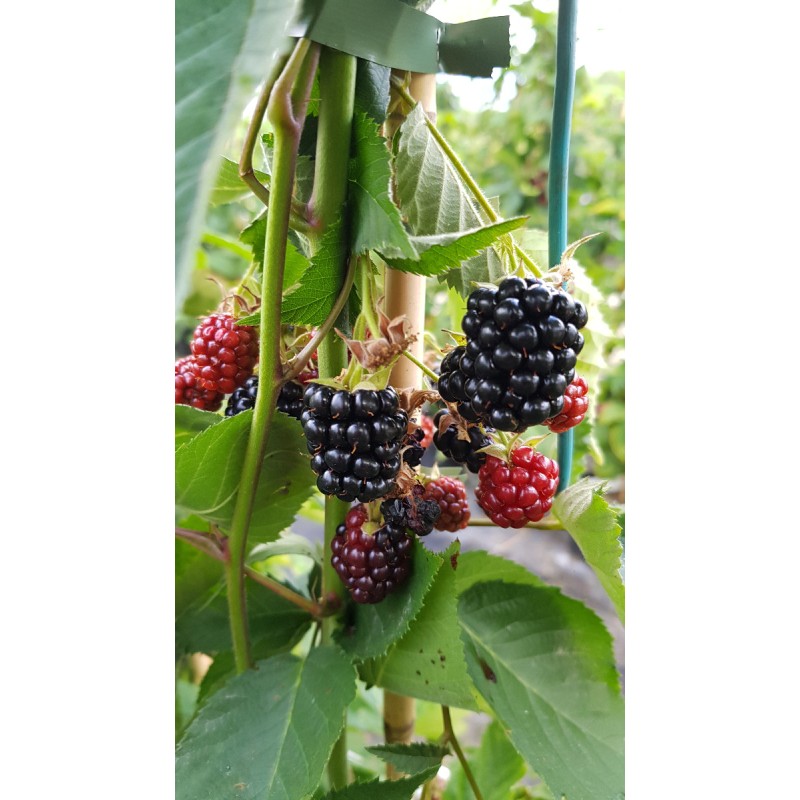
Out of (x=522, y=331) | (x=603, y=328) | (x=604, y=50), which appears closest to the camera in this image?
(x=522, y=331)

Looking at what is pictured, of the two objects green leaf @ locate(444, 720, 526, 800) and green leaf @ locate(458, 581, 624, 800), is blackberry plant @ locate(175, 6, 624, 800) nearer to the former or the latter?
green leaf @ locate(458, 581, 624, 800)

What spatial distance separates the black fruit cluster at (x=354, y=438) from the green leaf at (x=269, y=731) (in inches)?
5.4

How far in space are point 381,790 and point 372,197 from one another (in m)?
0.34

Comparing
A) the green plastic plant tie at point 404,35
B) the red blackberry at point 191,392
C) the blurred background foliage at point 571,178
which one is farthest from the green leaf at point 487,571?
the blurred background foliage at point 571,178

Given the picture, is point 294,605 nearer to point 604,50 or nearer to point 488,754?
point 488,754

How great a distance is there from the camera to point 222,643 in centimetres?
52

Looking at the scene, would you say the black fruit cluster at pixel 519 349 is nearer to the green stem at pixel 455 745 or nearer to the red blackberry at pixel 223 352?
the red blackberry at pixel 223 352

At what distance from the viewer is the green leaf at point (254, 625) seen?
513 millimetres

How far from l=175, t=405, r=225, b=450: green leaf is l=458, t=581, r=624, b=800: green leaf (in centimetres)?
23

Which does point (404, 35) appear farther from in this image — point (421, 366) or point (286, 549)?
point (286, 549)

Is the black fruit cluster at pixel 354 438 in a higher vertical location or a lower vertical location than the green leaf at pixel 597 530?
higher
